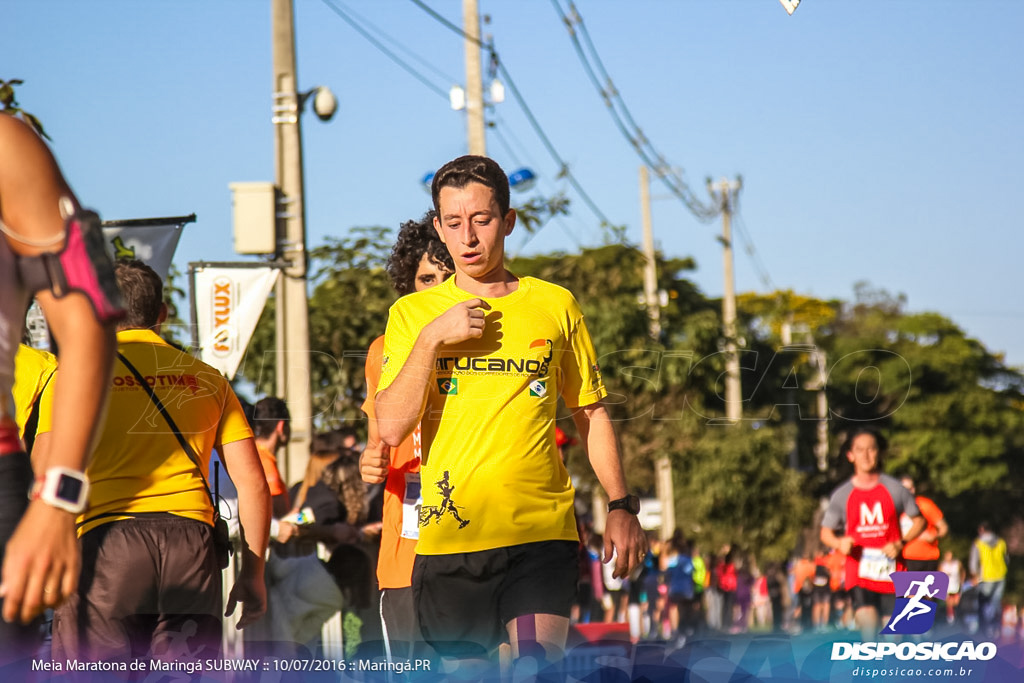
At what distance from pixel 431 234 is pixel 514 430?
1.69 m

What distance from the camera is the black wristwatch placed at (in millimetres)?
4125

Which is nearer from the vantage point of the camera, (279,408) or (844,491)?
(279,408)

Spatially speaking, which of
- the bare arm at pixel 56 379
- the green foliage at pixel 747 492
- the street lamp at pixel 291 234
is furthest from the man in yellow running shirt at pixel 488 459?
the green foliage at pixel 747 492

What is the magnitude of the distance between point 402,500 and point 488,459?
1316 mm

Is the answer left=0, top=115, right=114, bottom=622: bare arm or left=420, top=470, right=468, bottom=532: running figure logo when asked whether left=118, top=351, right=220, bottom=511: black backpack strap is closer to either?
left=420, top=470, right=468, bottom=532: running figure logo

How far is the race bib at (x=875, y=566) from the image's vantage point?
29.3 feet

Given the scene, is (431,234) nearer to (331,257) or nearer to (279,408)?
Answer: (279,408)

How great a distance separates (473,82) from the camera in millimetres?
16500

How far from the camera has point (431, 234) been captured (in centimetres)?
550

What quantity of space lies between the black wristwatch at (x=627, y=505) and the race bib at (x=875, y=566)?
5.23 meters

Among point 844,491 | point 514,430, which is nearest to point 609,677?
point 514,430

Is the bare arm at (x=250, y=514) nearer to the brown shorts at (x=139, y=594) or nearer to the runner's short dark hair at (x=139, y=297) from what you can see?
the brown shorts at (x=139, y=594)

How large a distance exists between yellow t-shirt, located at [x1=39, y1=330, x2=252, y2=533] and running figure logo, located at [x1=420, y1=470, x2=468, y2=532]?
832 mm

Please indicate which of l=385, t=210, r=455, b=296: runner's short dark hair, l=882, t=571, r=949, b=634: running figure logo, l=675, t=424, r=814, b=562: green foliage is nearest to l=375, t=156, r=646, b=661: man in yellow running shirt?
l=385, t=210, r=455, b=296: runner's short dark hair
